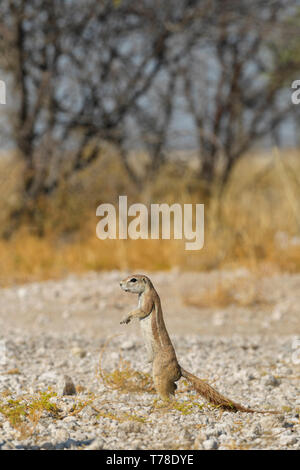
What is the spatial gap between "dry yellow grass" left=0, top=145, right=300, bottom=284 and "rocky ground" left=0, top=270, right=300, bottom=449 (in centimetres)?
50

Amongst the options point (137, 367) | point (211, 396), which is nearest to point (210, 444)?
point (211, 396)

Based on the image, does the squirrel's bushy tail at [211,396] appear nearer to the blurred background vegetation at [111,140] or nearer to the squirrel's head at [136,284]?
the squirrel's head at [136,284]

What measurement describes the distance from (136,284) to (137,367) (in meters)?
0.88

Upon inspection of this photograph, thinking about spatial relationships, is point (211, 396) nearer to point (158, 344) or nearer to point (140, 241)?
point (158, 344)

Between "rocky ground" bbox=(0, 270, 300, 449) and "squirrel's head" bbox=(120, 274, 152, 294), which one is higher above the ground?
"squirrel's head" bbox=(120, 274, 152, 294)

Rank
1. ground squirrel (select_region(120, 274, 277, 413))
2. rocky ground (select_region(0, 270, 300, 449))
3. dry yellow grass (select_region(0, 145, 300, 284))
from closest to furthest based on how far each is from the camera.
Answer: rocky ground (select_region(0, 270, 300, 449)) < ground squirrel (select_region(120, 274, 277, 413)) < dry yellow grass (select_region(0, 145, 300, 284))

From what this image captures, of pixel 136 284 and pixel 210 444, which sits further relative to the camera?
pixel 136 284

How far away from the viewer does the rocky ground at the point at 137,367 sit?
2197 mm

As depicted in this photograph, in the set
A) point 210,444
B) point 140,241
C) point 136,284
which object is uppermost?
point 140,241

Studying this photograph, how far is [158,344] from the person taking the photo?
2.36 m

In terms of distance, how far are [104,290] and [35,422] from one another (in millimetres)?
3289

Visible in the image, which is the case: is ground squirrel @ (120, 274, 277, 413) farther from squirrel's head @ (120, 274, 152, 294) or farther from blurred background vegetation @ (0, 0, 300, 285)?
blurred background vegetation @ (0, 0, 300, 285)

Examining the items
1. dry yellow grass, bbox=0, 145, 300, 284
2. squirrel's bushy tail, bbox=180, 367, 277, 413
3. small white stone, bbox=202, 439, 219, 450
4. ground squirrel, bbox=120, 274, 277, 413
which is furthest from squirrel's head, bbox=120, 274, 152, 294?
dry yellow grass, bbox=0, 145, 300, 284

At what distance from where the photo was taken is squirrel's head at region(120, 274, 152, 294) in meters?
2.30
